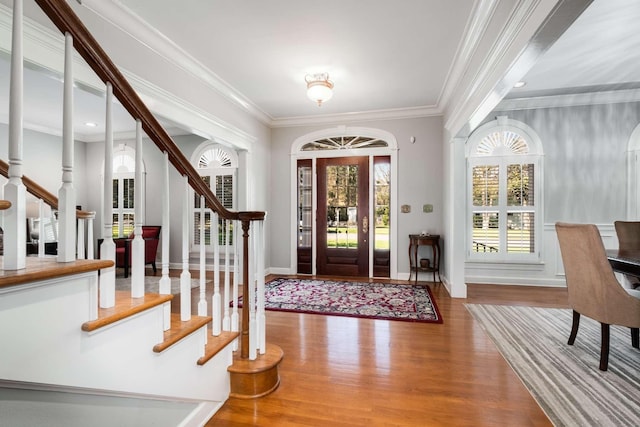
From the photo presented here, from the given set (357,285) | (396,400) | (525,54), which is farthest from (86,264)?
(357,285)

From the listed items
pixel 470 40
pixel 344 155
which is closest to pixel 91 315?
pixel 470 40

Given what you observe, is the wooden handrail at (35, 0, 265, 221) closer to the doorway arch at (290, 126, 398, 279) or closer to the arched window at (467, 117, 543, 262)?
the doorway arch at (290, 126, 398, 279)

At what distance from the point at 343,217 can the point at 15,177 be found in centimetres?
496

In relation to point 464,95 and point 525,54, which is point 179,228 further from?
point 525,54

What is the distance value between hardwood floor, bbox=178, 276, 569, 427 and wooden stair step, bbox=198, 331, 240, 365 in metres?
0.38

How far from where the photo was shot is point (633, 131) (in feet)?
14.6

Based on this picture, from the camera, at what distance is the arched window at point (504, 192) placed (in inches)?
191

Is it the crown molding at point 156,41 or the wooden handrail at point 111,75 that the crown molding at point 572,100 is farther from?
the wooden handrail at point 111,75

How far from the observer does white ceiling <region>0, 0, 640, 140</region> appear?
8.75 ft

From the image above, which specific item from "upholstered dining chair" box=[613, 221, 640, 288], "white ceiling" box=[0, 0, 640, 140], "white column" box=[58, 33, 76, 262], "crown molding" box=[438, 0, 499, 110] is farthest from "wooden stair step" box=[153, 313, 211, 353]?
"upholstered dining chair" box=[613, 221, 640, 288]

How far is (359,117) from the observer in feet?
17.9

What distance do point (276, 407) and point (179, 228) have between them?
18.1ft

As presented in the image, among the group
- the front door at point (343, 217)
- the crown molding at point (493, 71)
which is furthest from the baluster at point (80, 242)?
the front door at point (343, 217)

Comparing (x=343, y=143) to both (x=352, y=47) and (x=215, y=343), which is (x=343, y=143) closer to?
(x=352, y=47)
